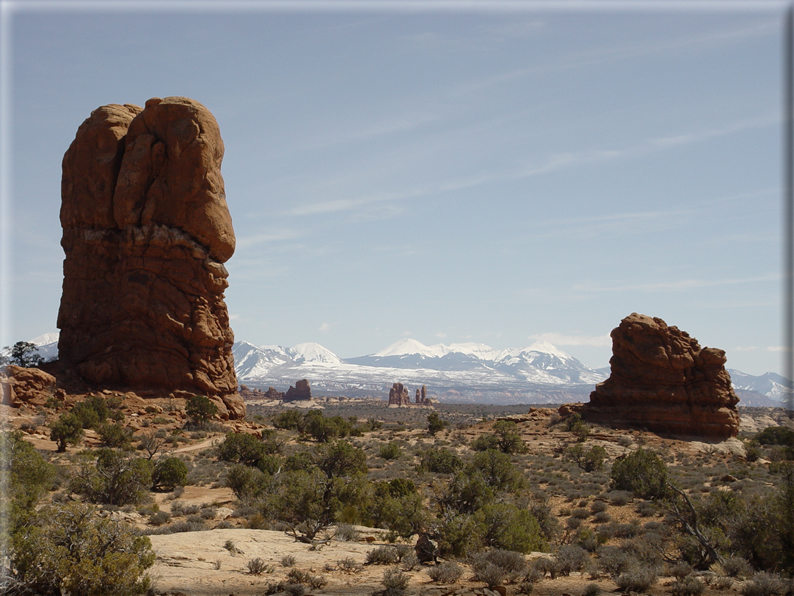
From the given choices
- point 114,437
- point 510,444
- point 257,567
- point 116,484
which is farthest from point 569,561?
point 510,444

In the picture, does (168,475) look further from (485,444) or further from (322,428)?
(485,444)

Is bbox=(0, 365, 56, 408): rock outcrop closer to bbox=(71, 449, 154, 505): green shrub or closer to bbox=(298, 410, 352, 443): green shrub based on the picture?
bbox=(71, 449, 154, 505): green shrub

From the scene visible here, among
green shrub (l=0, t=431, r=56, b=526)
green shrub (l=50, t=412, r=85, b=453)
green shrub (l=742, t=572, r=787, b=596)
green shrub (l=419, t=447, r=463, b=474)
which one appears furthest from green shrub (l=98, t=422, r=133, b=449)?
green shrub (l=742, t=572, r=787, b=596)

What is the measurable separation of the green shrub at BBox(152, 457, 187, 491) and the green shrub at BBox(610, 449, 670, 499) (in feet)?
59.3

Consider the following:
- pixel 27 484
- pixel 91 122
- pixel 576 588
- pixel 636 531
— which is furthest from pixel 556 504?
pixel 91 122

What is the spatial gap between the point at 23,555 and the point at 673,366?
4772 centimetres

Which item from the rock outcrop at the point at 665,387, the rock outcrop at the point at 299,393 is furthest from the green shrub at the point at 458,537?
the rock outcrop at the point at 299,393

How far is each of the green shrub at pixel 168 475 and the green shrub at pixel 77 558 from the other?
1321cm

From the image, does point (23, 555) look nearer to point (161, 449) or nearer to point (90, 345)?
point (161, 449)

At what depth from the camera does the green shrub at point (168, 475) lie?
70.4ft

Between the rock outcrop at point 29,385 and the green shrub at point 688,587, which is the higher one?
the rock outcrop at point 29,385

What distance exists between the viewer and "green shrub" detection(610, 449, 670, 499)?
22.5m

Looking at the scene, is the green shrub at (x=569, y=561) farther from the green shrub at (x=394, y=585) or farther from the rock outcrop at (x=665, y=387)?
the rock outcrop at (x=665, y=387)

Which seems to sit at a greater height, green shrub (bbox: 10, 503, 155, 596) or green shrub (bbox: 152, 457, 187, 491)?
green shrub (bbox: 10, 503, 155, 596)
